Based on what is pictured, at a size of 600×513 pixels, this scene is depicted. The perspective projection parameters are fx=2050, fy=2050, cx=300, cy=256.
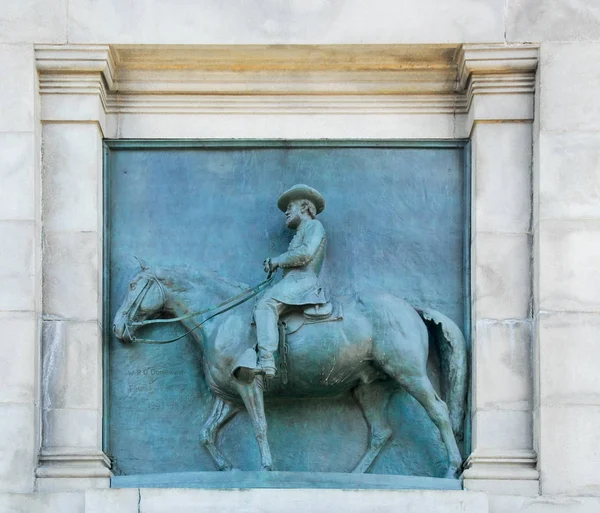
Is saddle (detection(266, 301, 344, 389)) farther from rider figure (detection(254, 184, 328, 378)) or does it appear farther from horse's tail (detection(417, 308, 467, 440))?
horse's tail (detection(417, 308, 467, 440))

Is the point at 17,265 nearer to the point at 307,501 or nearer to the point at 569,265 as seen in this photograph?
the point at 307,501

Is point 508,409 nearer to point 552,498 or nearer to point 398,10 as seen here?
point 552,498

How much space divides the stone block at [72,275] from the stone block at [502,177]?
338 centimetres

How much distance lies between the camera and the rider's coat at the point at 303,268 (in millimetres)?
17719

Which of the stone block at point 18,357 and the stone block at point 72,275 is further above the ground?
the stone block at point 72,275

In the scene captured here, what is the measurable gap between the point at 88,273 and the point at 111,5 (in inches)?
95.7

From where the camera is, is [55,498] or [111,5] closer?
[55,498]

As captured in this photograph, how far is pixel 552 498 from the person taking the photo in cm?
1705

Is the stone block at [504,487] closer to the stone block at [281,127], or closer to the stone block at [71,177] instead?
the stone block at [281,127]

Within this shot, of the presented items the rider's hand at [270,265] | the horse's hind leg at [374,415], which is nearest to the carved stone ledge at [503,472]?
Answer: the horse's hind leg at [374,415]

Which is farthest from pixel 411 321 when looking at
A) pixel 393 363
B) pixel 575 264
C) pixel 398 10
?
pixel 398 10

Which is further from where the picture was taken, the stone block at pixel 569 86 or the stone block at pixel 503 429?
the stone block at pixel 569 86

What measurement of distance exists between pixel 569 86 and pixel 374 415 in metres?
3.35

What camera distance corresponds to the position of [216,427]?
17.9m
